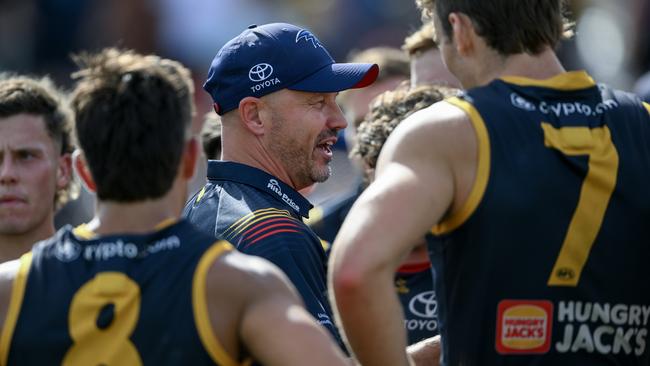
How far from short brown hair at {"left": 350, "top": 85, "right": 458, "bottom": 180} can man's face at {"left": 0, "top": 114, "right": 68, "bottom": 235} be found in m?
1.42

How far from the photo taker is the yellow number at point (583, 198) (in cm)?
336

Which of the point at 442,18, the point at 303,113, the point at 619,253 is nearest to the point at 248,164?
the point at 303,113

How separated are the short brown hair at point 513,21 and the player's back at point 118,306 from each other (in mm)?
1098

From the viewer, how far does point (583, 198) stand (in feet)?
11.0

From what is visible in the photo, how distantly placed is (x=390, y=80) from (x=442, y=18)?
14.9 ft

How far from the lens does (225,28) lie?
40.7 feet

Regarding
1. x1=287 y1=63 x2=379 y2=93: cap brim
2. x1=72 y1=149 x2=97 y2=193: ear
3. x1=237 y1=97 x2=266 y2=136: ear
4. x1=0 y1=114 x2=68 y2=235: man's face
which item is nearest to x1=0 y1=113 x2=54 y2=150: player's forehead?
x1=0 y1=114 x2=68 y2=235: man's face

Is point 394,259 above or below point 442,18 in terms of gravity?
below

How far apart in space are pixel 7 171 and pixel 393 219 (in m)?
2.50

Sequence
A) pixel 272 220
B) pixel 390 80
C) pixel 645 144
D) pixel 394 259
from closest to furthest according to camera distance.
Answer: pixel 394 259 < pixel 645 144 < pixel 272 220 < pixel 390 80

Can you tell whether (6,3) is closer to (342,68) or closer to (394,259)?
(342,68)

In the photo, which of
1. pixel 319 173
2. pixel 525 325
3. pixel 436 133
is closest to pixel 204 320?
pixel 436 133

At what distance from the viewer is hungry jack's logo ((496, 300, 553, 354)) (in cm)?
336

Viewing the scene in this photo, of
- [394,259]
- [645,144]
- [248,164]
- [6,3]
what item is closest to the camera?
[394,259]
